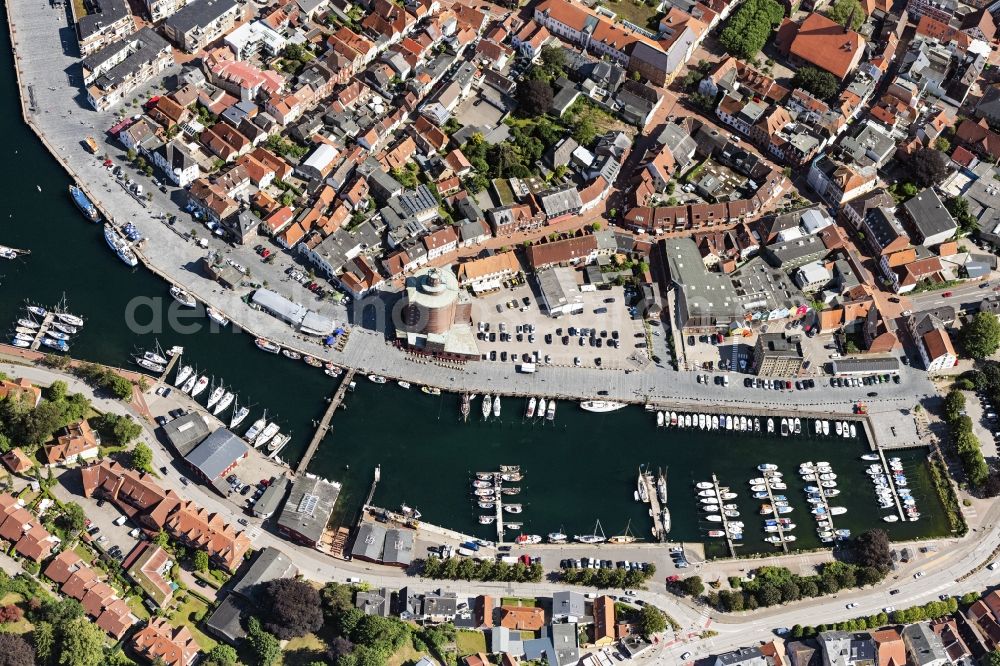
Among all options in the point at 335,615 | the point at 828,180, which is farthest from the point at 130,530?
the point at 828,180

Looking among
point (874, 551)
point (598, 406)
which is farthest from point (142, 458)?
point (874, 551)

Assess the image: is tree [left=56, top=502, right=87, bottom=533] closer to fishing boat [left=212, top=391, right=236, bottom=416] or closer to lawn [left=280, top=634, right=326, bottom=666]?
fishing boat [left=212, top=391, right=236, bottom=416]

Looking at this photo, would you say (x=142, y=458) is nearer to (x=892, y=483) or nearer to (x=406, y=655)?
(x=406, y=655)

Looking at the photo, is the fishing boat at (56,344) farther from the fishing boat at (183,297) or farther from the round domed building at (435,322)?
the round domed building at (435,322)

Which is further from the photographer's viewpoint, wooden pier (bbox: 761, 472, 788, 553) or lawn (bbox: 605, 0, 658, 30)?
lawn (bbox: 605, 0, 658, 30)

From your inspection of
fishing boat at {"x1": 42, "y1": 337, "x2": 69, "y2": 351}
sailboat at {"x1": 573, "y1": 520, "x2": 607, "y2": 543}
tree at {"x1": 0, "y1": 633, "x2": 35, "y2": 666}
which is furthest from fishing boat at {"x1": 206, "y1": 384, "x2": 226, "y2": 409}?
sailboat at {"x1": 573, "y1": 520, "x2": 607, "y2": 543}

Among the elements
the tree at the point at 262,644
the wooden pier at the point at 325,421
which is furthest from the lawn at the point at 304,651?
the wooden pier at the point at 325,421
